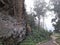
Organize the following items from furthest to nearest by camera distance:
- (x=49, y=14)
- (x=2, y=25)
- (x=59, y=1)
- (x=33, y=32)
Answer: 1. (x=49, y=14)
2. (x=59, y=1)
3. (x=33, y=32)
4. (x=2, y=25)

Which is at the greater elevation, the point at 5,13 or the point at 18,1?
the point at 18,1

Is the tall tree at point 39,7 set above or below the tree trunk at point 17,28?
above

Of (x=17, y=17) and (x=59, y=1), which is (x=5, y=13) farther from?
(x=59, y=1)

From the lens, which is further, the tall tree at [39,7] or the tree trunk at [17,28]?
the tall tree at [39,7]

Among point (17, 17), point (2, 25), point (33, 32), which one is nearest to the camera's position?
point (2, 25)

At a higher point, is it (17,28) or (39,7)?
(39,7)

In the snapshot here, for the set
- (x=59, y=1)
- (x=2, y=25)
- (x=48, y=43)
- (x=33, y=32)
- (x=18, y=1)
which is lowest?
(x=48, y=43)

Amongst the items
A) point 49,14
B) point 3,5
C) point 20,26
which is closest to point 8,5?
point 3,5

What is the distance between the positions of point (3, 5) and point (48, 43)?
6.65 metres

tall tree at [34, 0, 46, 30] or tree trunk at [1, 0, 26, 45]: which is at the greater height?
tall tree at [34, 0, 46, 30]

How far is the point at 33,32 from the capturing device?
17609 mm

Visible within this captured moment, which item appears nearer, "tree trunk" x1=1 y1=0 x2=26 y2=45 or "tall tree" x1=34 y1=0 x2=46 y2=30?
"tree trunk" x1=1 y1=0 x2=26 y2=45

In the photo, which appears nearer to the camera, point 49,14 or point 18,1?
point 18,1

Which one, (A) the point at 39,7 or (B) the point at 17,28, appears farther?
(A) the point at 39,7
